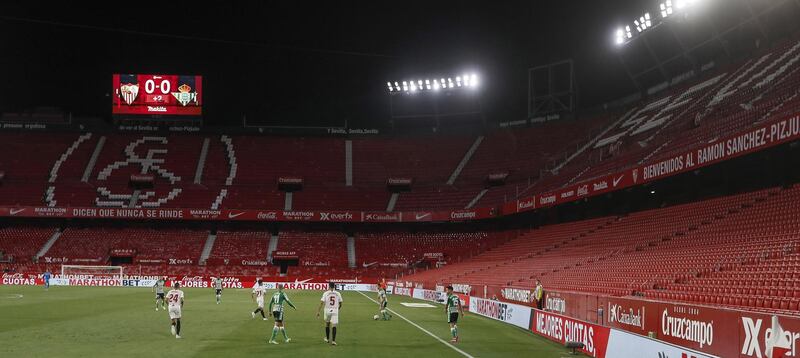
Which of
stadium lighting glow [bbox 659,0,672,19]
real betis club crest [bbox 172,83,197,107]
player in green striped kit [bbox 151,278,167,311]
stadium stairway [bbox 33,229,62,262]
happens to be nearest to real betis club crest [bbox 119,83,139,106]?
real betis club crest [bbox 172,83,197,107]

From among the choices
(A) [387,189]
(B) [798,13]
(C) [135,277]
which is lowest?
(C) [135,277]

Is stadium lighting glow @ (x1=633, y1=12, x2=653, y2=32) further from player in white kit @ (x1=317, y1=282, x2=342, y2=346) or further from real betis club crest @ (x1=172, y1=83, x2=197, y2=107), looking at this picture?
real betis club crest @ (x1=172, y1=83, x2=197, y2=107)

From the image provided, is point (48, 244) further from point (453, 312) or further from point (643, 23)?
point (643, 23)

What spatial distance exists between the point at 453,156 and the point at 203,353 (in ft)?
183

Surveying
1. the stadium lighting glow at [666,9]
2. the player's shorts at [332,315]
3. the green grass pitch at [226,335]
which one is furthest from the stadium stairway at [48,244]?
the stadium lighting glow at [666,9]

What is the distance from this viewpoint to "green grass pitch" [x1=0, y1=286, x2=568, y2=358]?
1806 centimetres

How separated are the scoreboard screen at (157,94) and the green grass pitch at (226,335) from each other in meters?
38.6

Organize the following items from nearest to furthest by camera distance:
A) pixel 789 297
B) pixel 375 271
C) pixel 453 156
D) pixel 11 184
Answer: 1. pixel 789 297
2. pixel 375 271
3. pixel 11 184
4. pixel 453 156

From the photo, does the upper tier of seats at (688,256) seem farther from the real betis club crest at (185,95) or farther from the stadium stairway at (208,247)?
the real betis club crest at (185,95)

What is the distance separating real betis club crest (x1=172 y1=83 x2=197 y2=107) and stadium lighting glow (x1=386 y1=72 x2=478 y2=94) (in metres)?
20.5

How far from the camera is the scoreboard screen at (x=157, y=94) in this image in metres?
68.6

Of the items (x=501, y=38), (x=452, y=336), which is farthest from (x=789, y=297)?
(x=501, y=38)

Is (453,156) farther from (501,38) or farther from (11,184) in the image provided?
(11,184)

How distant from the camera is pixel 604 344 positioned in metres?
16.6
